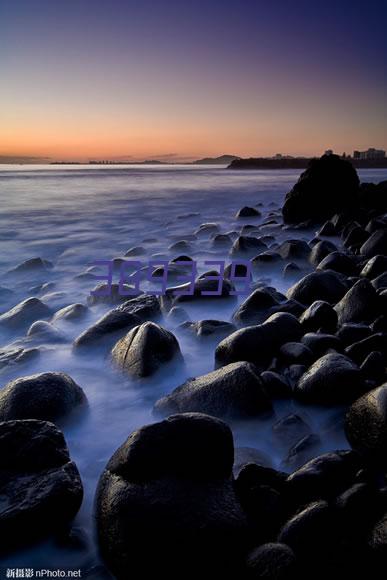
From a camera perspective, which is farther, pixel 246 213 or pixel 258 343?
pixel 246 213

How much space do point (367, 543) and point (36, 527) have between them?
1.22 m

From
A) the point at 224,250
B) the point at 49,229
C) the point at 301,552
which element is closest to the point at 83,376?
the point at 301,552

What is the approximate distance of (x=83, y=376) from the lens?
10.1 ft

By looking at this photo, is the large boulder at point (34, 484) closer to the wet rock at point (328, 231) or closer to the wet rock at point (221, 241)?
the wet rock at point (221, 241)

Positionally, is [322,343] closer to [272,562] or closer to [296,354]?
[296,354]

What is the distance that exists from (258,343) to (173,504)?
1.51 m

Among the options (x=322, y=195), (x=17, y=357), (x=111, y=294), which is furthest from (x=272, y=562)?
(x=322, y=195)

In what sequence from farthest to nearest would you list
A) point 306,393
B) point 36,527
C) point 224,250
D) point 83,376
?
point 224,250
point 83,376
point 306,393
point 36,527

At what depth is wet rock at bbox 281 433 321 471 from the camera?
206 cm

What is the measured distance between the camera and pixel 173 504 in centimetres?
155

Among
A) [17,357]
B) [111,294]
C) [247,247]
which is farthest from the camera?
[247,247]

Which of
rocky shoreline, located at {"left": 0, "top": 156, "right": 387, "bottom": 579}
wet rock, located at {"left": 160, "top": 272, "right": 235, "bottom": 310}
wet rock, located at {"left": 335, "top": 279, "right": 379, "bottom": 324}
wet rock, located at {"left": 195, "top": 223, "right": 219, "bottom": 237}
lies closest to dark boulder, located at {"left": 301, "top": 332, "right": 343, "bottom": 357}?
rocky shoreline, located at {"left": 0, "top": 156, "right": 387, "bottom": 579}

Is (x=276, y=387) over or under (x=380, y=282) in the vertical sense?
under

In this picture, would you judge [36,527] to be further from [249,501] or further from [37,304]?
[37,304]
